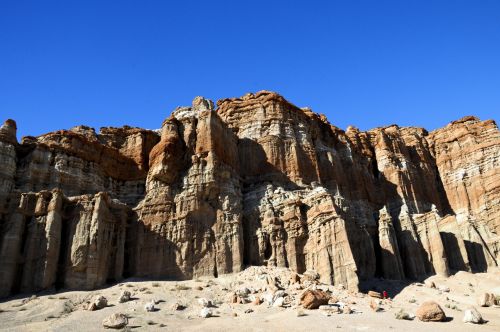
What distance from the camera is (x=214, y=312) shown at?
34.3 meters

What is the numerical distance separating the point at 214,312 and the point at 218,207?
1563 centimetres

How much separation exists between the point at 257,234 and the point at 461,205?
37.6 metres

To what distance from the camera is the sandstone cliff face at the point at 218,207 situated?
135ft

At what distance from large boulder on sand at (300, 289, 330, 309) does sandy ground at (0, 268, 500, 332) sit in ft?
2.17

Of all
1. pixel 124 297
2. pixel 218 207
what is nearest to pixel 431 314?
pixel 124 297

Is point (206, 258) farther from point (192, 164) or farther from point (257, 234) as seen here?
point (192, 164)

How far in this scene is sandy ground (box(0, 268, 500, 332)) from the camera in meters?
29.6

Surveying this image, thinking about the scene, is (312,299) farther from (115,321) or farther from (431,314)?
(115,321)

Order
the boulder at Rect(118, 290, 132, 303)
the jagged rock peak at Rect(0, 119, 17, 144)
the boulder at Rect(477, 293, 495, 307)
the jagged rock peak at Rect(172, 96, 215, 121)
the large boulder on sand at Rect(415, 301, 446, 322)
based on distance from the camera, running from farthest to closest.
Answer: the jagged rock peak at Rect(172, 96, 215, 121) < the jagged rock peak at Rect(0, 119, 17, 144) < the boulder at Rect(477, 293, 495, 307) < the boulder at Rect(118, 290, 132, 303) < the large boulder on sand at Rect(415, 301, 446, 322)

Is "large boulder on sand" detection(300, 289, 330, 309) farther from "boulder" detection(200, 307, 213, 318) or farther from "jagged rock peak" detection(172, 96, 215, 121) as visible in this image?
"jagged rock peak" detection(172, 96, 215, 121)

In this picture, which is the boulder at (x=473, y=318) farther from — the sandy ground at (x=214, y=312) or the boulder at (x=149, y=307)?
the boulder at (x=149, y=307)

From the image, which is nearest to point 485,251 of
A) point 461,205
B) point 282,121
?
point 461,205

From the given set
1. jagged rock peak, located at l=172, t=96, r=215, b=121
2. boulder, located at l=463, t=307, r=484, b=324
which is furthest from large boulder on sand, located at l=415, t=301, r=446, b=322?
jagged rock peak, located at l=172, t=96, r=215, b=121

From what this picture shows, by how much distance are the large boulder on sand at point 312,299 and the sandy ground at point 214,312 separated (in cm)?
66
